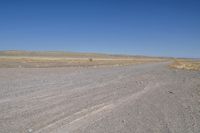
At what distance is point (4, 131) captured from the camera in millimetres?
6316

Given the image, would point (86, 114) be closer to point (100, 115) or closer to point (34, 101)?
point (100, 115)

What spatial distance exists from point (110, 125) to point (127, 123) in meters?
0.51

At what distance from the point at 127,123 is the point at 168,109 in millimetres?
2682

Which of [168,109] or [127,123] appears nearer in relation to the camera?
[127,123]

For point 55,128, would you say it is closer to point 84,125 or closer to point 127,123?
point 84,125

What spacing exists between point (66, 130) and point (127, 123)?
1.73 metres

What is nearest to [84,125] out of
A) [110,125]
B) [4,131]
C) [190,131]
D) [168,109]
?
[110,125]

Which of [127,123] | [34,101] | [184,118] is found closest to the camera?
[127,123]

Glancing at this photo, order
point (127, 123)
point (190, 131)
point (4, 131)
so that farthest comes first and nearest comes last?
point (127, 123) → point (190, 131) → point (4, 131)

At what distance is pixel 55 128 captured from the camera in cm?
662

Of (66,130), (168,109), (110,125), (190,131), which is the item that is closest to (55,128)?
(66,130)

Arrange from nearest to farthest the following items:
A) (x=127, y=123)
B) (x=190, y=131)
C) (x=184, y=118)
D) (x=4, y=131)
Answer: (x=4, y=131)
(x=190, y=131)
(x=127, y=123)
(x=184, y=118)

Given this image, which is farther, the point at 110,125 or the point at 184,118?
the point at 184,118

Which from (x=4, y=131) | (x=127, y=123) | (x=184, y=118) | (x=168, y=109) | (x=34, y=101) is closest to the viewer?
(x=4, y=131)
